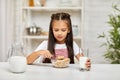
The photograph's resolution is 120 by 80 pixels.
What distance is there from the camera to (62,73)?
4.60 feet

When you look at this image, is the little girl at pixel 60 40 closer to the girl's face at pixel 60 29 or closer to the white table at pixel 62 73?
the girl's face at pixel 60 29

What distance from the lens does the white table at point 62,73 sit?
129 centimetres

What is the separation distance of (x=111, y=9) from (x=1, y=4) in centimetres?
155

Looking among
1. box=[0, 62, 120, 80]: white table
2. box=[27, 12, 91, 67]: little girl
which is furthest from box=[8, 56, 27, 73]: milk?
box=[27, 12, 91, 67]: little girl

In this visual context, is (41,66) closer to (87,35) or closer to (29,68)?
(29,68)

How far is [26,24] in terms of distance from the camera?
3605mm

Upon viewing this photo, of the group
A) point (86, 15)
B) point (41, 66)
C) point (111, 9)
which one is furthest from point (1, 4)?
point (41, 66)

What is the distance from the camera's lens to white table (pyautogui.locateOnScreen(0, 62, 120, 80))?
50.8 inches

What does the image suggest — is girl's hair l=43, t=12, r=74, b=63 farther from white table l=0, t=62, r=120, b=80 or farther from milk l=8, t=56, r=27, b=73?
milk l=8, t=56, r=27, b=73

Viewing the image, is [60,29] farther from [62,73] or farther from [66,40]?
[62,73]

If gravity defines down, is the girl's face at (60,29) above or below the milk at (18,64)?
above

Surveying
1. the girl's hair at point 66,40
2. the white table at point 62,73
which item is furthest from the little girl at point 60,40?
the white table at point 62,73

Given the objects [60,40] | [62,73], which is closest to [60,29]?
[60,40]

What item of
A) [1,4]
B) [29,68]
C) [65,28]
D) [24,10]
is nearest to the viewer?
[29,68]
